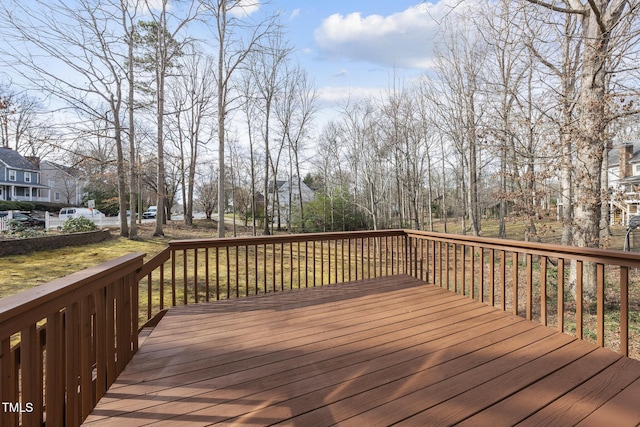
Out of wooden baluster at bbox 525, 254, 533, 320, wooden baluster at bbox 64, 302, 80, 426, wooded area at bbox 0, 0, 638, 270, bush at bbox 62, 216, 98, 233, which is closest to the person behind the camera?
wooden baluster at bbox 64, 302, 80, 426

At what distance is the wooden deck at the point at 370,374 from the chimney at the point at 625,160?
21087mm

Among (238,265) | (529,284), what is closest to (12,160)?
(238,265)

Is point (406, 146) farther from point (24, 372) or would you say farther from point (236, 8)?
point (24, 372)

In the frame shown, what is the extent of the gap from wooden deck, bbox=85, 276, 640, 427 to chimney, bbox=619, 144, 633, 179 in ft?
69.2

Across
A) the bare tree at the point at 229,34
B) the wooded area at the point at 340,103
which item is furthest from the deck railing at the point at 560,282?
the bare tree at the point at 229,34

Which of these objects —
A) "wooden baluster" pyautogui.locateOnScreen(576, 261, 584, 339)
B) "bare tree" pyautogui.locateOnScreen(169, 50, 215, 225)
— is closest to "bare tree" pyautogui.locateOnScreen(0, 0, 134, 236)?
"bare tree" pyautogui.locateOnScreen(169, 50, 215, 225)

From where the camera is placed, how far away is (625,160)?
16484mm

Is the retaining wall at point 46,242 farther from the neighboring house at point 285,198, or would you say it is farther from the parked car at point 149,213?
the parked car at point 149,213

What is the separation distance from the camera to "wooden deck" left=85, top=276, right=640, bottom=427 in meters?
1.43

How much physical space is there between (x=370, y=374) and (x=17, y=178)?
32.7 metres

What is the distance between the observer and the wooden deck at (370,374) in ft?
4.68

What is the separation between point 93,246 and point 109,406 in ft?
30.4

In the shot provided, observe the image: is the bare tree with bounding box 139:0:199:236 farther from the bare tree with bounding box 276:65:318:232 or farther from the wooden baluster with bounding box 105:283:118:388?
the wooden baluster with bounding box 105:283:118:388

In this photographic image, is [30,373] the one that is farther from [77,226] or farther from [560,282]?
[77,226]
